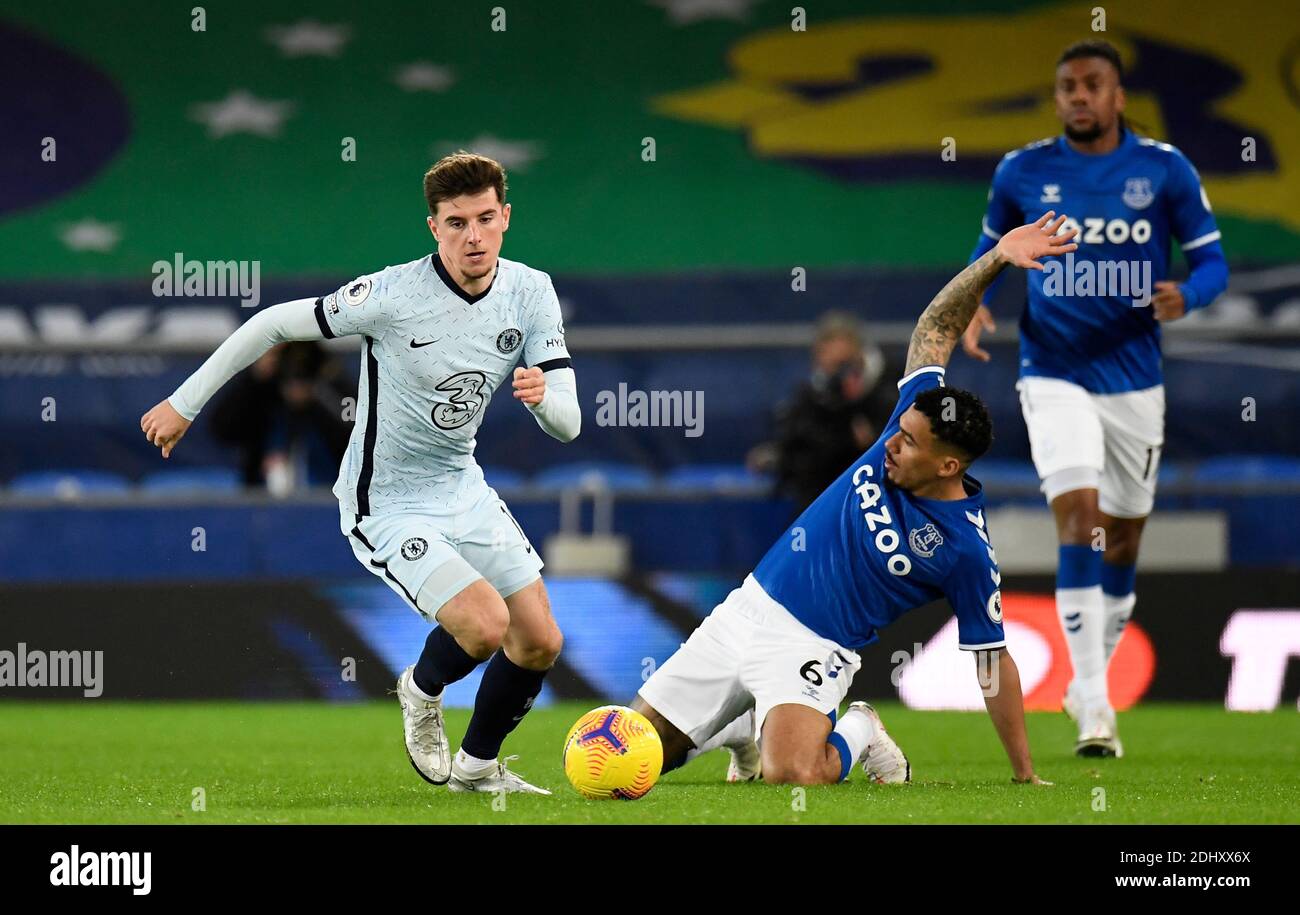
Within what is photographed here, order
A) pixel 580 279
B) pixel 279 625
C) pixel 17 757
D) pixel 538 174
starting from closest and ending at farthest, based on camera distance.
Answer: pixel 17 757 < pixel 279 625 < pixel 580 279 < pixel 538 174

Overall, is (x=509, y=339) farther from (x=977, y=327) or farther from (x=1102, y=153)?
(x=1102, y=153)

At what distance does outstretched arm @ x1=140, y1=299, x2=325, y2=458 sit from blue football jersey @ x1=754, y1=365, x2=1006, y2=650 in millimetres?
1703

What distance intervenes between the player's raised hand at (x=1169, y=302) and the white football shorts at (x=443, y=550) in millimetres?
2449

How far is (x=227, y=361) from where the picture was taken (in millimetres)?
5535

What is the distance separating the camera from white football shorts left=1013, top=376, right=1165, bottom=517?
7.14 metres

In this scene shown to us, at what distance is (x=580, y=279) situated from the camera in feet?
44.4

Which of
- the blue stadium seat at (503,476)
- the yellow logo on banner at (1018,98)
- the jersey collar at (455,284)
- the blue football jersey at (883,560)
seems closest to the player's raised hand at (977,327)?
the blue football jersey at (883,560)

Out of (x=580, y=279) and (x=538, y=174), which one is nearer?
(x=580, y=279)

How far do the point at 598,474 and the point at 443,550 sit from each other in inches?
237

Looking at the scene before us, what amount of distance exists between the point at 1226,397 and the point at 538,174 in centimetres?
583

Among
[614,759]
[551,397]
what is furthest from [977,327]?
[614,759]

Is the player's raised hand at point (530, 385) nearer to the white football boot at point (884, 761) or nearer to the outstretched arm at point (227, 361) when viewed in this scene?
the outstretched arm at point (227, 361)
